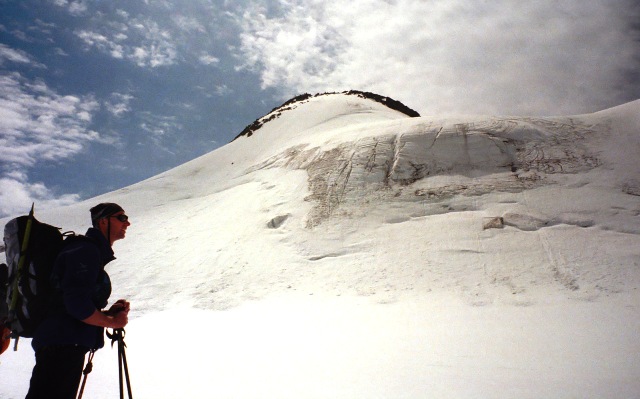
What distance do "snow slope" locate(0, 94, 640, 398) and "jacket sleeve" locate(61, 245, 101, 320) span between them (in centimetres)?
277

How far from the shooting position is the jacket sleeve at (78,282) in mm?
2623

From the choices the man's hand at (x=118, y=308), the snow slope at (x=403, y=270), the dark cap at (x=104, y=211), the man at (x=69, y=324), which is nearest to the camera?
the man at (x=69, y=324)

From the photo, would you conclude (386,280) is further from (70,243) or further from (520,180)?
(70,243)

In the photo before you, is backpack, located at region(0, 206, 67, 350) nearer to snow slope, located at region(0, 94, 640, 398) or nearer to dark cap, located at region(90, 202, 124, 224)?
dark cap, located at region(90, 202, 124, 224)

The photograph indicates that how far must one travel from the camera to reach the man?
8.60ft

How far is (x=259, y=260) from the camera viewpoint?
11.7 metres

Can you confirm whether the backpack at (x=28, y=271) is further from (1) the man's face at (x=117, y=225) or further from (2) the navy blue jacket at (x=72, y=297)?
(1) the man's face at (x=117, y=225)

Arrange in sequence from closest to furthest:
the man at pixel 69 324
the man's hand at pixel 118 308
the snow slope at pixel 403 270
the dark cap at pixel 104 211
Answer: the man at pixel 69 324
the man's hand at pixel 118 308
the dark cap at pixel 104 211
the snow slope at pixel 403 270

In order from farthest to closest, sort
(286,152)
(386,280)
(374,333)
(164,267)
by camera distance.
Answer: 1. (286,152)
2. (164,267)
3. (386,280)
4. (374,333)

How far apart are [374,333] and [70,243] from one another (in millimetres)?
5604

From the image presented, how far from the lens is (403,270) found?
9.99m

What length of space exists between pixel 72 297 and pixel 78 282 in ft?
0.34

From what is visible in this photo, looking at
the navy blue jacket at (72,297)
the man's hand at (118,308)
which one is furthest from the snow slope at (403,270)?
the navy blue jacket at (72,297)

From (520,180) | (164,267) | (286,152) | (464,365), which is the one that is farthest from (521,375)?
(286,152)
